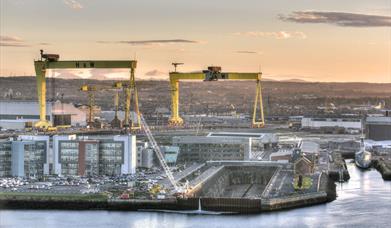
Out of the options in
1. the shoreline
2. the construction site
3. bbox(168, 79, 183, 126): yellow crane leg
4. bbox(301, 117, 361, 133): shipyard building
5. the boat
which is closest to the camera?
the shoreline

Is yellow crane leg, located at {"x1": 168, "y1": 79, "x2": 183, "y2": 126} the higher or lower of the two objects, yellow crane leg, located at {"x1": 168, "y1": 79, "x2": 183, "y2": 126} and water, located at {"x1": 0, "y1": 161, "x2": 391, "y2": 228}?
the higher

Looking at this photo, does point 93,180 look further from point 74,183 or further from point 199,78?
point 199,78

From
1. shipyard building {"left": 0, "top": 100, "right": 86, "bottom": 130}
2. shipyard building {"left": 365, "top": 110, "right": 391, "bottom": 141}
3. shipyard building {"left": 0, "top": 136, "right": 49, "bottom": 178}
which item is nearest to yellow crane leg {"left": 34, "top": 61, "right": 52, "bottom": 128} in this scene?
shipyard building {"left": 0, "top": 100, "right": 86, "bottom": 130}

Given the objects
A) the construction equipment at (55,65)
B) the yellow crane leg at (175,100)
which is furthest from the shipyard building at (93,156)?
the yellow crane leg at (175,100)

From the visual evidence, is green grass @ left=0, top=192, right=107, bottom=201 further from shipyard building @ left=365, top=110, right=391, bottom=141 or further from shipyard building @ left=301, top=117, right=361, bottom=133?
shipyard building @ left=301, top=117, right=361, bottom=133

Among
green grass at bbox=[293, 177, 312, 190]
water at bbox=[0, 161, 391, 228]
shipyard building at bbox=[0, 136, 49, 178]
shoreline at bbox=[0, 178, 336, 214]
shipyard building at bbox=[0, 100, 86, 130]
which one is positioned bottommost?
water at bbox=[0, 161, 391, 228]

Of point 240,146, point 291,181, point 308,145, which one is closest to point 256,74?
point 308,145

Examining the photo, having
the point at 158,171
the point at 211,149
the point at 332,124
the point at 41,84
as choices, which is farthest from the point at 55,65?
the point at 332,124

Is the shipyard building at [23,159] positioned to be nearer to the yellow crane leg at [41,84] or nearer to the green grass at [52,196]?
the green grass at [52,196]

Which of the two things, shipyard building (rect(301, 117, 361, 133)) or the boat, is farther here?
shipyard building (rect(301, 117, 361, 133))
